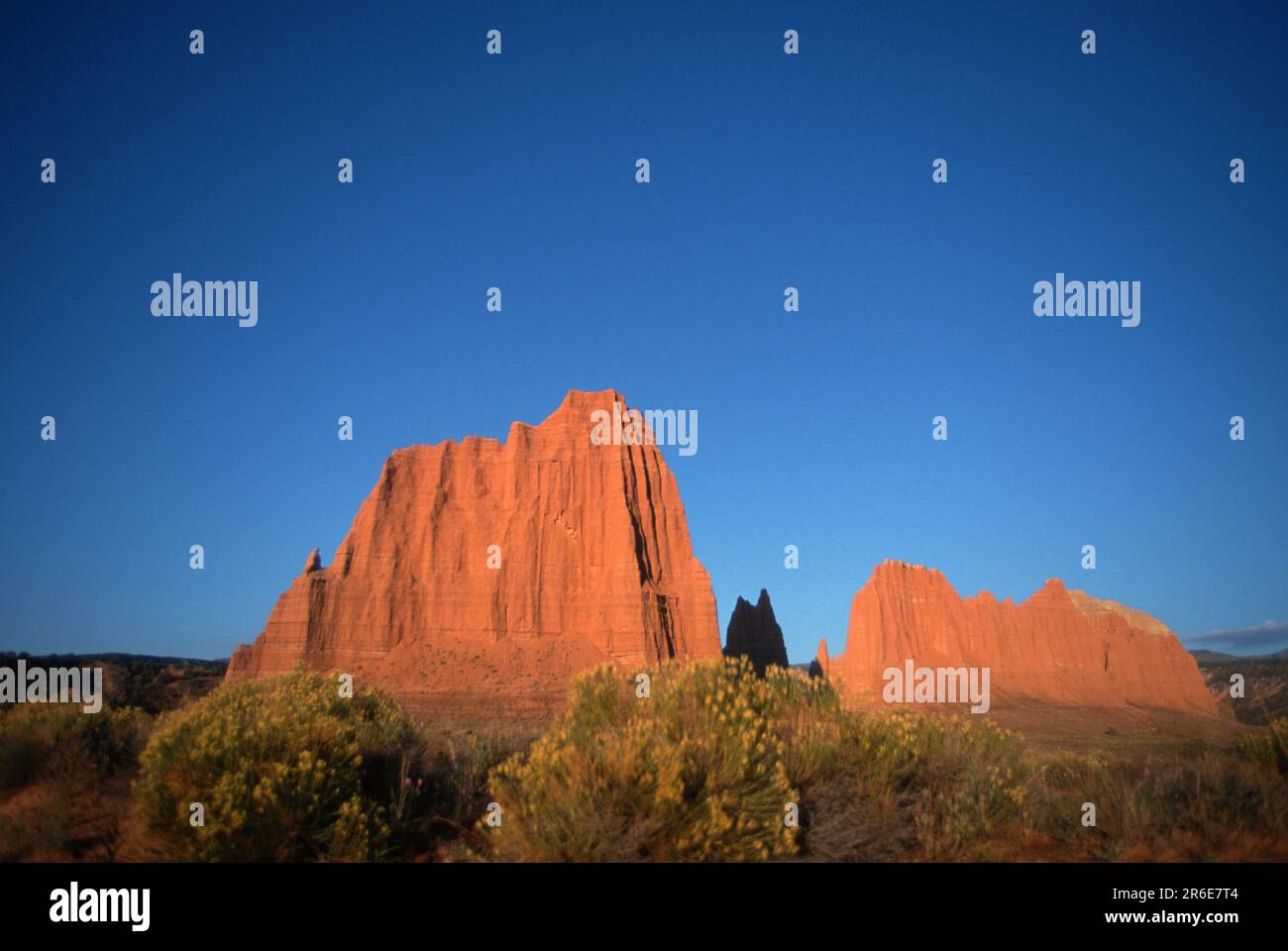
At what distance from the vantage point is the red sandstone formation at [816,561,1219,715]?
101 m

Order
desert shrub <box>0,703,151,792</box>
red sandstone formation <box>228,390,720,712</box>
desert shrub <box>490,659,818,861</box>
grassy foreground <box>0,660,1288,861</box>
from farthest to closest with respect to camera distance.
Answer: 1. red sandstone formation <box>228,390,720,712</box>
2. desert shrub <box>0,703,151,792</box>
3. grassy foreground <box>0,660,1288,861</box>
4. desert shrub <box>490,659,818,861</box>

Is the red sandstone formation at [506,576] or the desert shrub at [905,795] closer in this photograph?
the desert shrub at [905,795]

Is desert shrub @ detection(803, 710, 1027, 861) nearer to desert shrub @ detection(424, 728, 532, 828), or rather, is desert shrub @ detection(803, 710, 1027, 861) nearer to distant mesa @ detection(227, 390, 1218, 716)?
desert shrub @ detection(424, 728, 532, 828)

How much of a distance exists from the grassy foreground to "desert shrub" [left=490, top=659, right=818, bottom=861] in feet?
0.08

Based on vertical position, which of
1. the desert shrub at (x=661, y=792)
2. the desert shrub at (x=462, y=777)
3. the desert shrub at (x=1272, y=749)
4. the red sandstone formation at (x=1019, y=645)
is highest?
the desert shrub at (x=661, y=792)

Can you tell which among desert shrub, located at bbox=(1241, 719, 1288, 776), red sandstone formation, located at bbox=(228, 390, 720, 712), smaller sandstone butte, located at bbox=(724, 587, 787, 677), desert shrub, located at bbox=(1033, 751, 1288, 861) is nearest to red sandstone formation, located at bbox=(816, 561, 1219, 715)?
smaller sandstone butte, located at bbox=(724, 587, 787, 677)

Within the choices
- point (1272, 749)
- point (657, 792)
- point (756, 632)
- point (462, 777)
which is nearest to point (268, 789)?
point (462, 777)

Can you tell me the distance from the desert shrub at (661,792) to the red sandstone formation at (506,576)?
64.6 m

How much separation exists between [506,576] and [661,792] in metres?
82.6

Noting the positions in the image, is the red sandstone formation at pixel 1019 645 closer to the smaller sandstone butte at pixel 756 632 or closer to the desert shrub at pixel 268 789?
the smaller sandstone butte at pixel 756 632

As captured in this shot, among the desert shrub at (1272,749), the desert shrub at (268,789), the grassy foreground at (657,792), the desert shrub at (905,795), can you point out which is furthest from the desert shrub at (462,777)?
the desert shrub at (1272,749)

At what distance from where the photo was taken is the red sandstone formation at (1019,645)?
100625 mm

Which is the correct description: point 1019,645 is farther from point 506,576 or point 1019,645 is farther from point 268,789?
point 268,789

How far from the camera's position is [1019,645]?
11006cm
